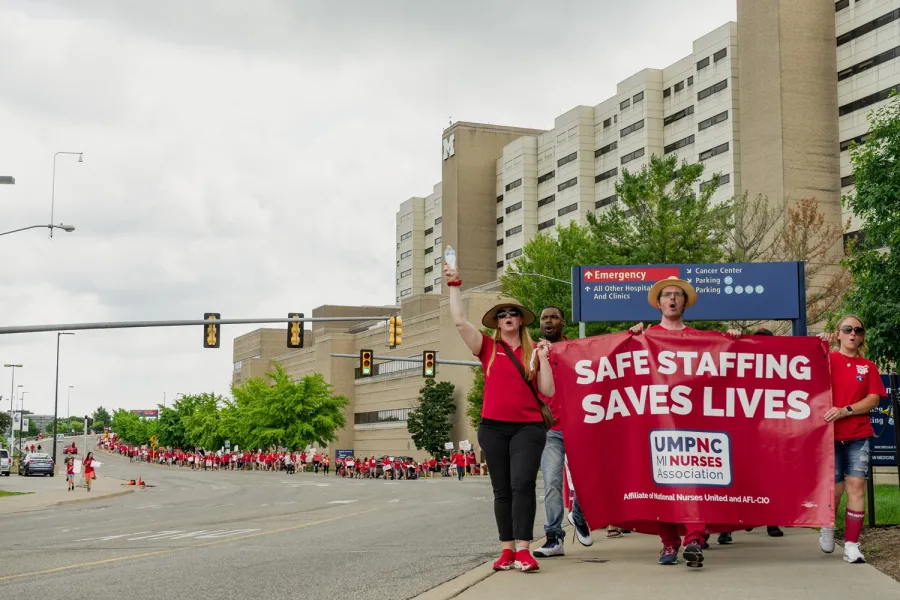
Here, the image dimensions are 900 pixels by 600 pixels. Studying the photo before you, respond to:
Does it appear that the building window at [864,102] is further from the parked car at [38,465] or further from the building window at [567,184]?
the parked car at [38,465]

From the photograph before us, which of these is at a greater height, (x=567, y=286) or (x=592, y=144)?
(x=592, y=144)

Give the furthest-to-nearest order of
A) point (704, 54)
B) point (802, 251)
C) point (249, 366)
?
point (249, 366), point (704, 54), point (802, 251)

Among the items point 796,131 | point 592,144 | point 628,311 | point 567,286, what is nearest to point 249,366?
point 592,144

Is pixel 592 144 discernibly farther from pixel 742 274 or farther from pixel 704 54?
pixel 742 274

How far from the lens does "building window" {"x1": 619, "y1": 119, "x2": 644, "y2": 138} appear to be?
91.7 m

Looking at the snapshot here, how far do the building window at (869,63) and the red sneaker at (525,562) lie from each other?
2658 inches

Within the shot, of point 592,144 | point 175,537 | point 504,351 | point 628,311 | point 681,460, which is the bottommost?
point 175,537

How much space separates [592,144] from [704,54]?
18.2 metres

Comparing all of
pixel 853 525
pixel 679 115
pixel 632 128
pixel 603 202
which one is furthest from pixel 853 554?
pixel 603 202

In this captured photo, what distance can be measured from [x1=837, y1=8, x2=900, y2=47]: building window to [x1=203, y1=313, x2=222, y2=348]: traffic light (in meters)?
52.1

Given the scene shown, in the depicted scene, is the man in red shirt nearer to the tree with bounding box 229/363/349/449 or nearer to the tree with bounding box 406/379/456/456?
the tree with bounding box 406/379/456/456

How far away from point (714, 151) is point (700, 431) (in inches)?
2989

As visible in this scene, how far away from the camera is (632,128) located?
9294 cm

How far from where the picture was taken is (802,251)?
4622 cm
